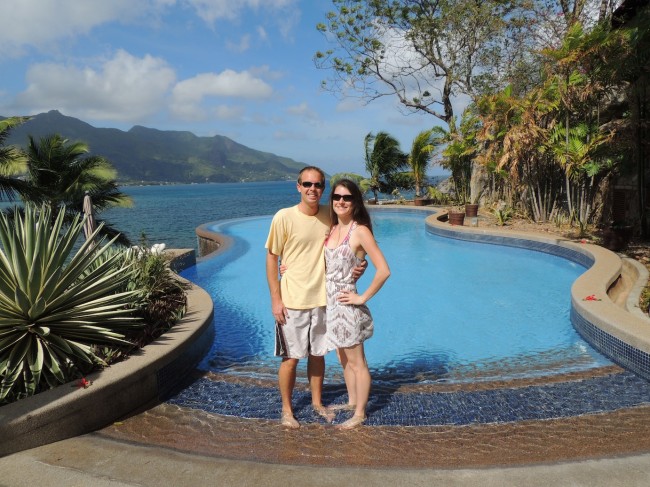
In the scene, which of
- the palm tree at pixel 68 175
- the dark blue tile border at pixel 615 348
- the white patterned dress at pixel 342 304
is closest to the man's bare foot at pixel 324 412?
the white patterned dress at pixel 342 304

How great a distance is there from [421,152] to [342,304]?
63.8ft

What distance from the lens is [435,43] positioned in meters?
21.0

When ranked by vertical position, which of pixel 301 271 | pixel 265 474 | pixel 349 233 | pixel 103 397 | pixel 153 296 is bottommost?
pixel 265 474

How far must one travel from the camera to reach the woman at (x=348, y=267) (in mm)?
2830

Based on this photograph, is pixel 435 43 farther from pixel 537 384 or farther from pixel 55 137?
pixel 537 384

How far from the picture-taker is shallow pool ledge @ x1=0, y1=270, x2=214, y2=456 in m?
2.62

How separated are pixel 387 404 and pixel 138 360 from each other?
197cm

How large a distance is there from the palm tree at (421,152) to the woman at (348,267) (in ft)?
59.9

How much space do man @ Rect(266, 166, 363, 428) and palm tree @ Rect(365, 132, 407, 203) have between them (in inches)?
821

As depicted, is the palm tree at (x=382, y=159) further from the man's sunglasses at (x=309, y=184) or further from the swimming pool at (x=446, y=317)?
the man's sunglasses at (x=309, y=184)

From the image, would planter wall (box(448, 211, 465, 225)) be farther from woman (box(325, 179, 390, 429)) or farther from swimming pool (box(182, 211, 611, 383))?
woman (box(325, 179, 390, 429))

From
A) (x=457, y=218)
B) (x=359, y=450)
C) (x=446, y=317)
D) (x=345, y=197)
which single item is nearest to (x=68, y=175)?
(x=446, y=317)

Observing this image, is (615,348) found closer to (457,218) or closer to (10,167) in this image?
(457,218)

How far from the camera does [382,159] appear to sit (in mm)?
23891
